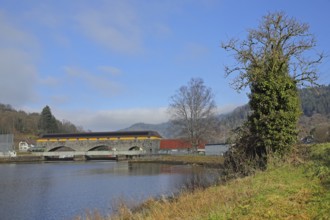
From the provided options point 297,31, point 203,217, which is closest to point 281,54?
point 297,31

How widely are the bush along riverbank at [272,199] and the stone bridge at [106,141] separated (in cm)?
7183

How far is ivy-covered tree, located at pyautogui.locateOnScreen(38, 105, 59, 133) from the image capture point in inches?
4614

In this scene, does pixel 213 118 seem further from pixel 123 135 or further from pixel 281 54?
pixel 281 54

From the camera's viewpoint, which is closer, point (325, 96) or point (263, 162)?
point (263, 162)

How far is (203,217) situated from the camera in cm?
669

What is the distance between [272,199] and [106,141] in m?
80.4

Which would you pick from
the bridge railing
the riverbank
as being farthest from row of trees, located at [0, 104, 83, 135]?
the riverbank

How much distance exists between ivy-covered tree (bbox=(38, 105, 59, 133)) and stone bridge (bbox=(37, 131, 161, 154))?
28.5 metres

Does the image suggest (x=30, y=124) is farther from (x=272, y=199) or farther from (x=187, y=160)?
(x=272, y=199)

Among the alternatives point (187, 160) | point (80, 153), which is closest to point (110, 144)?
point (80, 153)

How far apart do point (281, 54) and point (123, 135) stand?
239 feet

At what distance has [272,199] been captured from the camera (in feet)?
22.9

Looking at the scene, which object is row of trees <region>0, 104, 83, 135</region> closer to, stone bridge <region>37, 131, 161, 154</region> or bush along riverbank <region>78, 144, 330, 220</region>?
stone bridge <region>37, 131, 161, 154</region>

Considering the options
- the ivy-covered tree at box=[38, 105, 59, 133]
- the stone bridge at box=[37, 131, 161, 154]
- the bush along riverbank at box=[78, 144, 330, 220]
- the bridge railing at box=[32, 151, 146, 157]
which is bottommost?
the bridge railing at box=[32, 151, 146, 157]
